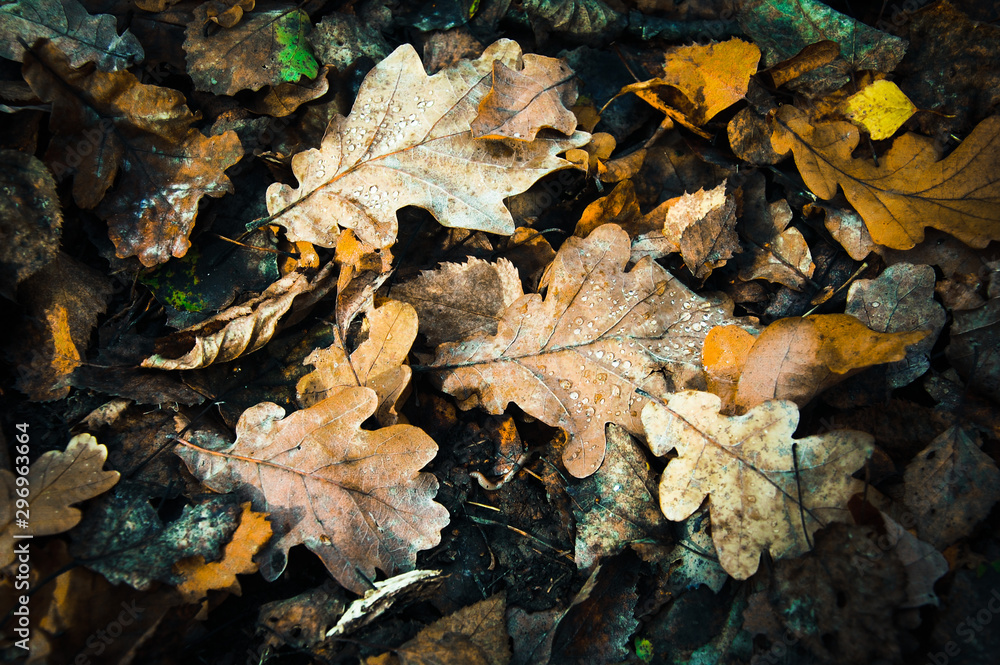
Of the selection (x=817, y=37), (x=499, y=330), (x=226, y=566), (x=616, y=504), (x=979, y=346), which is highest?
(x=817, y=37)

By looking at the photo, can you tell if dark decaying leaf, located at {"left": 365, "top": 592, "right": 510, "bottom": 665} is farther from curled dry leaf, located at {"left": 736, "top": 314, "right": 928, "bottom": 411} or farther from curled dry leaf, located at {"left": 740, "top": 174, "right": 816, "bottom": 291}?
curled dry leaf, located at {"left": 740, "top": 174, "right": 816, "bottom": 291}

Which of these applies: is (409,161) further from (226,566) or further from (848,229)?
(848,229)

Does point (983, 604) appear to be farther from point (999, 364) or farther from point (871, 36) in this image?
point (871, 36)

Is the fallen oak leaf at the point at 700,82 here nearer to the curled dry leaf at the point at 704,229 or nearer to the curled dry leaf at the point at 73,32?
the curled dry leaf at the point at 704,229

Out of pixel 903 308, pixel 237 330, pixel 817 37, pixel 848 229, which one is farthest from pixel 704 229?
pixel 237 330

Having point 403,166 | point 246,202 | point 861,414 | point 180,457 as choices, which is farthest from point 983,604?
point 246,202

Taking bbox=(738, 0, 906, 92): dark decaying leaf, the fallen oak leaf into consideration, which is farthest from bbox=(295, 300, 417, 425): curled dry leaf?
bbox=(738, 0, 906, 92): dark decaying leaf
